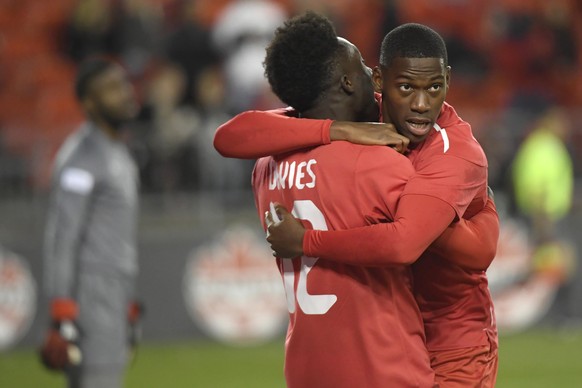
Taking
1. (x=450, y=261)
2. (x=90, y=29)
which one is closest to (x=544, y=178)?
(x=90, y=29)

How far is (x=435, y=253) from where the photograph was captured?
354 centimetres

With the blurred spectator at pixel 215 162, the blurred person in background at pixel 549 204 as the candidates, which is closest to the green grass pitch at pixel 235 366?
the blurred person in background at pixel 549 204

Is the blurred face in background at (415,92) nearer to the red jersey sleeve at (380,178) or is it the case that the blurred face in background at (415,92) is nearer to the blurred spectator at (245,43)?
the red jersey sleeve at (380,178)

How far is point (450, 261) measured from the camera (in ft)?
11.4

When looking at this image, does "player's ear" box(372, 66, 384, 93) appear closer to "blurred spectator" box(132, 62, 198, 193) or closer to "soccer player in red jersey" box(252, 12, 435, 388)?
"soccer player in red jersey" box(252, 12, 435, 388)

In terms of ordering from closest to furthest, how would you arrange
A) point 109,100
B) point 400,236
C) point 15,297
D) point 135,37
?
point 400,236, point 109,100, point 15,297, point 135,37

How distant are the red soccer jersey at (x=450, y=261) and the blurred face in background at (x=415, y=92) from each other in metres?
0.08

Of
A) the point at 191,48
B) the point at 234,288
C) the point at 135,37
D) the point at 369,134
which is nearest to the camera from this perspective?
the point at 369,134

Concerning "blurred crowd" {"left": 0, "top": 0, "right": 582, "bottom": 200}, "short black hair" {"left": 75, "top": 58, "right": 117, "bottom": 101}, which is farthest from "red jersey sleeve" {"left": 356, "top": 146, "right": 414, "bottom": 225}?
"blurred crowd" {"left": 0, "top": 0, "right": 582, "bottom": 200}

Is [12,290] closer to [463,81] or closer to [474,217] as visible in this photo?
[463,81]

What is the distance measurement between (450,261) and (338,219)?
1.35ft

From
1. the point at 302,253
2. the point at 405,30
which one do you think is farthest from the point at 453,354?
the point at 405,30

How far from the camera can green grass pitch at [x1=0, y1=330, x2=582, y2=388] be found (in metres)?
9.03

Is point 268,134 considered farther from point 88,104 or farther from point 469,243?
point 88,104
